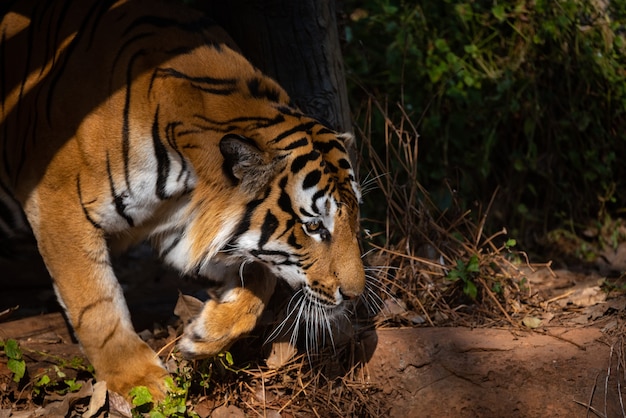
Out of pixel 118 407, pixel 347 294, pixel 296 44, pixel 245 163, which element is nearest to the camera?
pixel 245 163

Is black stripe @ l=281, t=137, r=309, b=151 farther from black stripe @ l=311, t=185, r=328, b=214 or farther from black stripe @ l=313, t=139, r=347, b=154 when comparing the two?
black stripe @ l=311, t=185, r=328, b=214

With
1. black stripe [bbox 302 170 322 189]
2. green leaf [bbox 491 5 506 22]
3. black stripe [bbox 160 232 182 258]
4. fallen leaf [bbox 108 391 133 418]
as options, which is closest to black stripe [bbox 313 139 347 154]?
black stripe [bbox 302 170 322 189]

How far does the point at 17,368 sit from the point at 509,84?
3.52m

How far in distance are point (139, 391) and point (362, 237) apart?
1.37 meters

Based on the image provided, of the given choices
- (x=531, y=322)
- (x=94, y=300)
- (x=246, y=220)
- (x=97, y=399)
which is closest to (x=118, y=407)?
(x=97, y=399)

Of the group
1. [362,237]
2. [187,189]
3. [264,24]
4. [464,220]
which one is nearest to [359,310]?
[362,237]

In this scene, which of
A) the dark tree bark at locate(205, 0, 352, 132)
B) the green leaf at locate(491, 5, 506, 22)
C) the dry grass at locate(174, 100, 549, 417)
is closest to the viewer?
the dry grass at locate(174, 100, 549, 417)

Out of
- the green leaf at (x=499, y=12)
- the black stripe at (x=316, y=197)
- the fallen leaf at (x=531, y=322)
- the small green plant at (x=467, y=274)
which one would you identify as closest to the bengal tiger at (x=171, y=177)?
the black stripe at (x=316, y=197)

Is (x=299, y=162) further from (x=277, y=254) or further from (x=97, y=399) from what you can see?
(x=97, y=399)

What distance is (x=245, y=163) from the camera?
3.04 m

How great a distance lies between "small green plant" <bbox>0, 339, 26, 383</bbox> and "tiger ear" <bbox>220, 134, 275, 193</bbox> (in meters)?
1.14

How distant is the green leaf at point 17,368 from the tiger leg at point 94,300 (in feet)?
0.80

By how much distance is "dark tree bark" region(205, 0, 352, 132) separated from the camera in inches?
148

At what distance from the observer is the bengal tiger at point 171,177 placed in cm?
311
